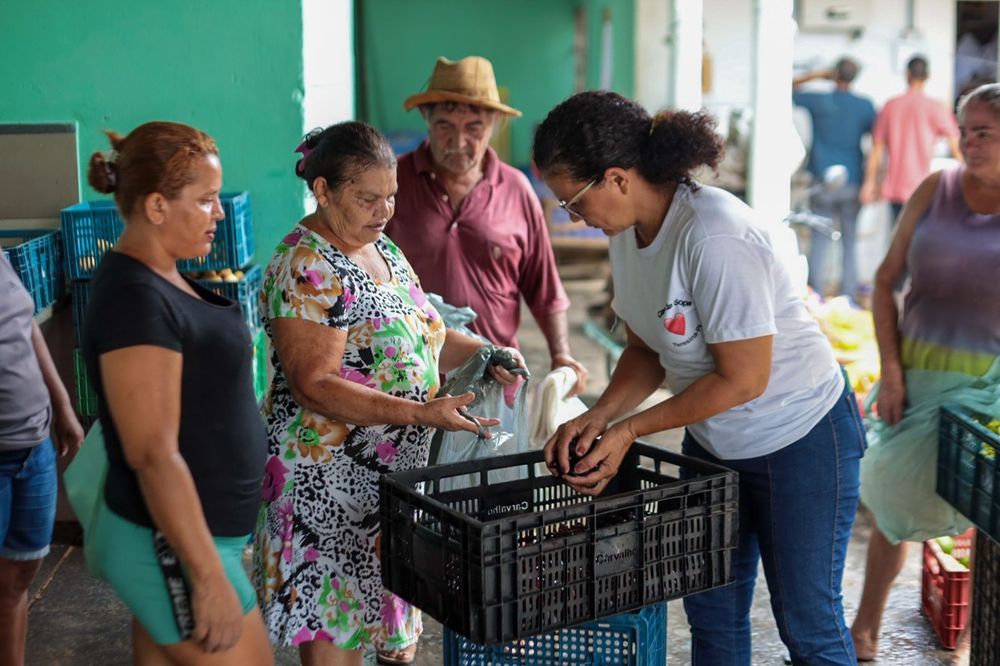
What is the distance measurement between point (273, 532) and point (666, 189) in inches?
50.8

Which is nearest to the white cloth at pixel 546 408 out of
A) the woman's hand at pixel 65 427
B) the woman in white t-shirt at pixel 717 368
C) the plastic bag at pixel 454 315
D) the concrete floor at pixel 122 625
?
the woman in white t-shirt at pixel 717 368

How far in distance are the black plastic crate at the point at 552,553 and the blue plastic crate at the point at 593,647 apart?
190mm

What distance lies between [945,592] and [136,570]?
110 inches

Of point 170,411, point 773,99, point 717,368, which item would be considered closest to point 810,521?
point 717,368

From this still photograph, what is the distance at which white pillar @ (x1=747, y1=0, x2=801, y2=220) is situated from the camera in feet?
28.1

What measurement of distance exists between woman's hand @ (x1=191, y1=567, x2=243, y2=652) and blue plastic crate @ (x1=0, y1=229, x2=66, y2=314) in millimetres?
2176

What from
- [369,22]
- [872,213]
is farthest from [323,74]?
[369,22]

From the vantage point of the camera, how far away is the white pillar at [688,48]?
981 cm

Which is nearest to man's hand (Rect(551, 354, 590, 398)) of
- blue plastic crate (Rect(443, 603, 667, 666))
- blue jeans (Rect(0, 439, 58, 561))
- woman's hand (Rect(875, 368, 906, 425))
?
blue plastic crate (Rect(443, 603, 667, 666))

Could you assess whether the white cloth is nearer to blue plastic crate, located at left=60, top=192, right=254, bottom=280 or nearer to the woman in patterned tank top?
the woman in patterned tank top

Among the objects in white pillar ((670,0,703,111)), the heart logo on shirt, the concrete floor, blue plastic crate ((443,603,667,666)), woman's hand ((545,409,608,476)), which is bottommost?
the concrete floor

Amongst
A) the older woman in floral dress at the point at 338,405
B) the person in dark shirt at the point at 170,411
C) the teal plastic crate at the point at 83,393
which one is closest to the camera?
the person in dark shirt at the point at 170,411

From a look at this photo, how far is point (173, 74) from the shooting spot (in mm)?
4895

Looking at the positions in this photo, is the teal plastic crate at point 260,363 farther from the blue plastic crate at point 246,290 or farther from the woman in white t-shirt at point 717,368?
the woman in white t-shirt at point 717,368
